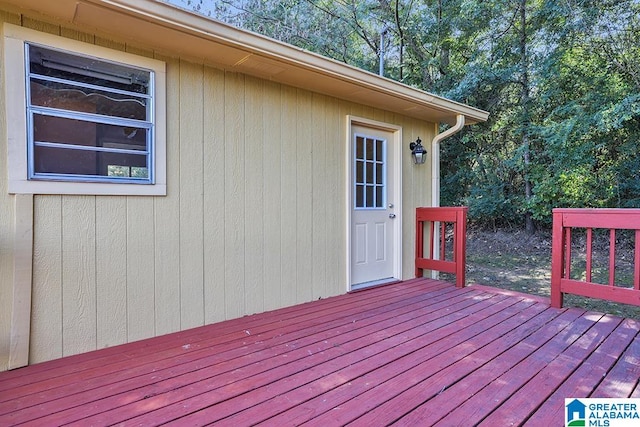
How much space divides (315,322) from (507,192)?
6686 millimetres

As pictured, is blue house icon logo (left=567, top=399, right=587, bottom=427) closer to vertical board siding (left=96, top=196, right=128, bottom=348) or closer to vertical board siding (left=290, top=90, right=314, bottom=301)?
vertical board siding (left=290, top=90, right=314, bottom=301)

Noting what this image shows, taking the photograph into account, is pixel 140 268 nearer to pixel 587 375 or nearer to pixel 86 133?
pixel 86 133

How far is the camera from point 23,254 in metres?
2.02

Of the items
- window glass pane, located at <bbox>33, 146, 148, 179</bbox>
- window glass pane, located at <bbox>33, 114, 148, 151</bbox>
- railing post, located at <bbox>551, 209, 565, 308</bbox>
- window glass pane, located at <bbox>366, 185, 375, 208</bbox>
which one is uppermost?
window glass pane, located at <bbox>33, 114, 148, 151</bbox>

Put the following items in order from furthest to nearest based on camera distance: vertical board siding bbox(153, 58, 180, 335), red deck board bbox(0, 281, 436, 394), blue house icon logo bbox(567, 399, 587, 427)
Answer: vertical board siding bbox(153, 58, 180, 335) < red deck board bbox(0, 281, 436, 394) < blue house icon logo bbox(567, 399, 587, 427)

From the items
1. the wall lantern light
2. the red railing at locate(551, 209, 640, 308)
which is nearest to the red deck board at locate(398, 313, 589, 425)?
the red railing at locate(551, 209, 640, 308)

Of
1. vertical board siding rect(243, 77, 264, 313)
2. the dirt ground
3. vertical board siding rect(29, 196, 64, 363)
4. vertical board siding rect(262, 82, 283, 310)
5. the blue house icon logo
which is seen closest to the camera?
the blue house icon logo

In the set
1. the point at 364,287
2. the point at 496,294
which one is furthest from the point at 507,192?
the point at 364,287

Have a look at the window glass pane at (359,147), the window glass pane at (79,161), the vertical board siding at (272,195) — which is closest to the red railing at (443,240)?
the window glass pane at (359,147)

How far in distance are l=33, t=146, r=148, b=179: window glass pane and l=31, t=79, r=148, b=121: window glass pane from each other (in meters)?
0.26

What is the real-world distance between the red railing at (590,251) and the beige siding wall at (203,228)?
76.8 inches

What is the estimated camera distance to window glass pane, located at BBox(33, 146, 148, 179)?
2.12 meters

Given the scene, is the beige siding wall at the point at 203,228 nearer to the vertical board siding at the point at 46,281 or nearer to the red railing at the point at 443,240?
the vertical board siding at the point at 46,281

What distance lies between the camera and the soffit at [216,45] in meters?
1.99
